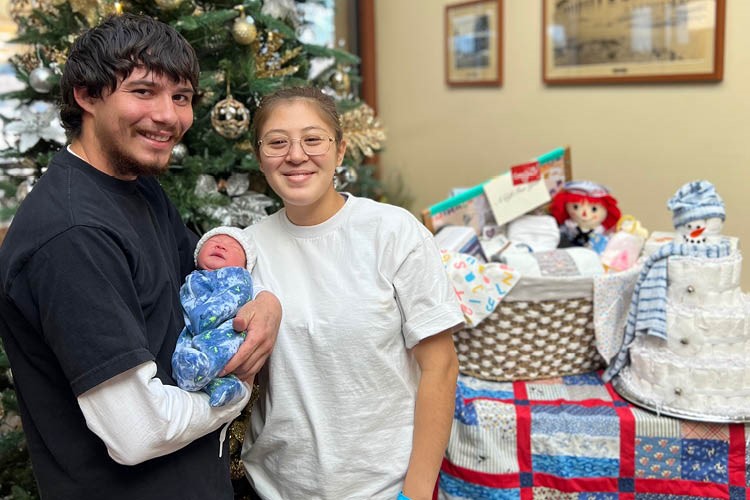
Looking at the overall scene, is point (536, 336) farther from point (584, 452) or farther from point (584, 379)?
point (584, 452)

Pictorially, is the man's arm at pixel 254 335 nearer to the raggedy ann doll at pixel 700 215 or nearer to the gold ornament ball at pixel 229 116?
the gold ornament ball at pixel 229 116

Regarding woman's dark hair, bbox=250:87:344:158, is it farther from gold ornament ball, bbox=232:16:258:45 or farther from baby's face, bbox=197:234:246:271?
gold ornament ball, bbox=232:16:258:45

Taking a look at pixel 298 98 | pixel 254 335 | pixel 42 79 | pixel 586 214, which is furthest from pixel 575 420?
pixel 42 79

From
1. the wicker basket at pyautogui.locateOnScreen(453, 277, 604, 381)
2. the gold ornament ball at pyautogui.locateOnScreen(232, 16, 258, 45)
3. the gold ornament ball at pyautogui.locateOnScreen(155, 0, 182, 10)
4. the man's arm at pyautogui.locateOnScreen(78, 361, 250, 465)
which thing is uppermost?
the gold ornament ball at pyautogui.locateOnScreen(155, 0, 182, 10)

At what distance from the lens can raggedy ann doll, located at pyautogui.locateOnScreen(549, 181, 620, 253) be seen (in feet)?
7.04

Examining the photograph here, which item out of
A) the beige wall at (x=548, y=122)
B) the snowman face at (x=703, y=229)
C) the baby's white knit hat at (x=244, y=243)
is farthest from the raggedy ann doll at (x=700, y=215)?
the baby's white knit hat at (x=244, y=243)

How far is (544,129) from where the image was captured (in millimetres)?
3057

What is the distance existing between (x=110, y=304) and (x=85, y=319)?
36 mm

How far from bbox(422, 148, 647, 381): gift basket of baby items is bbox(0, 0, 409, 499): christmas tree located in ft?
1.76

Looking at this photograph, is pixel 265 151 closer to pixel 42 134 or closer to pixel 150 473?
pixel 150 473

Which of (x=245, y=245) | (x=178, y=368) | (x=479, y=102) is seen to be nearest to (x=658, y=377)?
(x=245, y=245)

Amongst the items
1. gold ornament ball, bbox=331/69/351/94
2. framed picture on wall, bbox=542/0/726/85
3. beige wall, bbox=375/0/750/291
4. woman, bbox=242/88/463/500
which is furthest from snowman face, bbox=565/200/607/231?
woman, bbox=242/88/463/500

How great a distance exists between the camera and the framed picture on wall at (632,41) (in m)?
2.30

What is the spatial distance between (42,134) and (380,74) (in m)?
2.62
